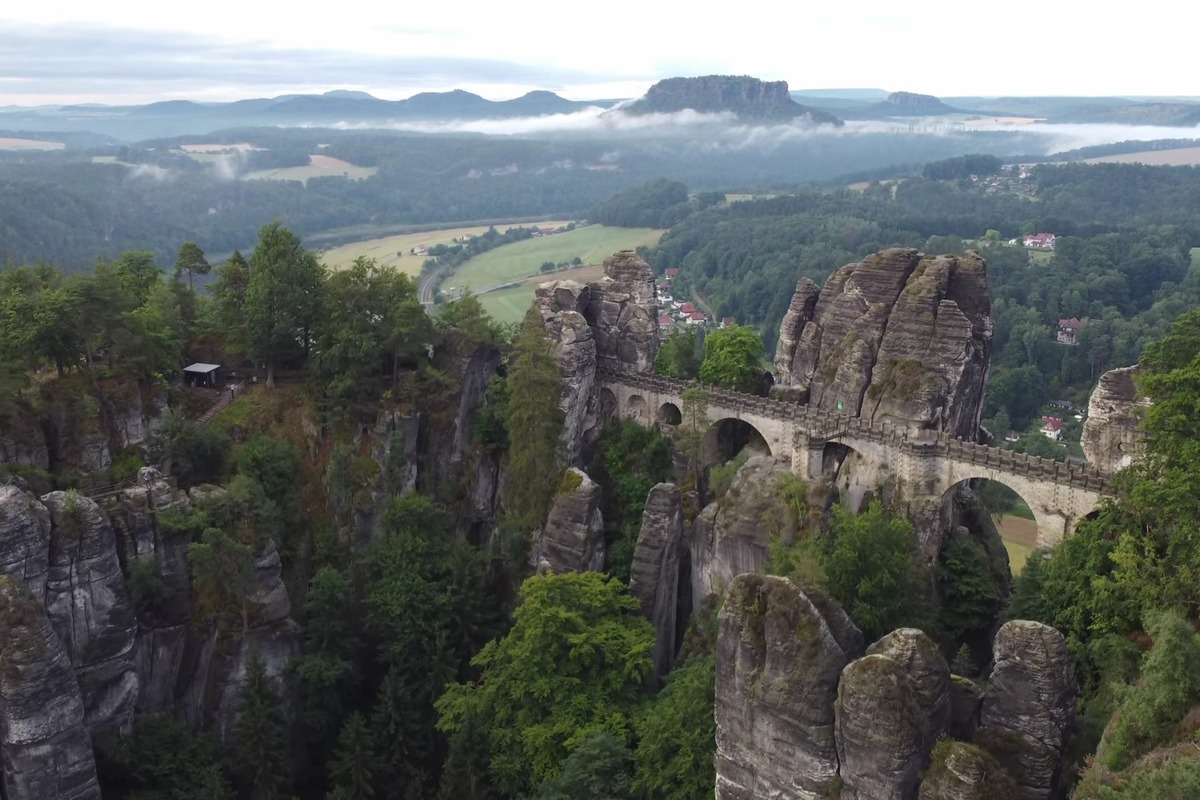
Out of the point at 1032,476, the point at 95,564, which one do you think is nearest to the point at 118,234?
the point at 95,564

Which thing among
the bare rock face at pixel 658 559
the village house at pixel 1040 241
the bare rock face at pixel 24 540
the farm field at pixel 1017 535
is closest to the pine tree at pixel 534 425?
the bare rock face at pixel 658 559

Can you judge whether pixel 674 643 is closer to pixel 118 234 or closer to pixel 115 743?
pixel 115 743

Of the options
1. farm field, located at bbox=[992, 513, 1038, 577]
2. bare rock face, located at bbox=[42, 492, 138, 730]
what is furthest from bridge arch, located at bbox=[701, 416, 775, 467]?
bare rock face, located at bbox=[42, 492, 138, 730]

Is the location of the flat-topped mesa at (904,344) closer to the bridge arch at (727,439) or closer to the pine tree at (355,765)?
the bridge arch at (727,439)

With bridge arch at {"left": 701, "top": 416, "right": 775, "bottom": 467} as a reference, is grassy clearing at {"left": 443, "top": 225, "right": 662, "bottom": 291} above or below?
below

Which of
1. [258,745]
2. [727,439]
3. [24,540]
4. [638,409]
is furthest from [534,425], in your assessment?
[24,540]

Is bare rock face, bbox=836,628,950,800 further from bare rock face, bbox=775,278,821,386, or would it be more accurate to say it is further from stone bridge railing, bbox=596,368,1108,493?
bare rock face, bbox=775,278,821,386

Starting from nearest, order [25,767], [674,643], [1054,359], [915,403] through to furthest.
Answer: [25,767] < [915,403] < [674,643] < [1054,359]
